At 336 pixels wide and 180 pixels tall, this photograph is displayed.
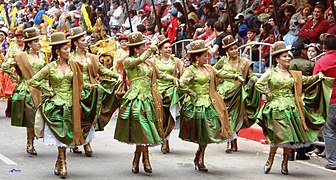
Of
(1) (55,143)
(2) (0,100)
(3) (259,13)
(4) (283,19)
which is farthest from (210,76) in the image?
(2) (0,100)

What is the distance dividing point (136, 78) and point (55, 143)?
1414 millimetres

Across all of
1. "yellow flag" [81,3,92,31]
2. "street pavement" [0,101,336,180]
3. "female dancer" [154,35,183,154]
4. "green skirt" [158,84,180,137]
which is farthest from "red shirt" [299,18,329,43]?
"yellow flag" [81,3,92,31]

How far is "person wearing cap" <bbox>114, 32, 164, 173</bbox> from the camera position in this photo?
10680 mm

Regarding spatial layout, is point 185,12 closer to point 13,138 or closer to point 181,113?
point 13,138

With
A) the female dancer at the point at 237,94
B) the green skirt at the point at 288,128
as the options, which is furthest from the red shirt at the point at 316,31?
the green skirt at the point at 288,128

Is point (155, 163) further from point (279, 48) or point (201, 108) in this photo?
point (279, 48)

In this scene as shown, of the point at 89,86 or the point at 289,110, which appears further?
the point at 89,86

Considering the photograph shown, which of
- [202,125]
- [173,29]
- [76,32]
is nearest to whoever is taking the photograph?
[202,125]

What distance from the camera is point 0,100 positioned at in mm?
20500

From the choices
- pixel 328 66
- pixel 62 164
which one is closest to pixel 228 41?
pixel 328 66

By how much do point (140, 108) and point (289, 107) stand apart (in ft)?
6.54

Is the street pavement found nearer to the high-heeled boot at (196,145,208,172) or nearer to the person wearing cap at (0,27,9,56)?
the high-heeled boot at (196,145,208,172)

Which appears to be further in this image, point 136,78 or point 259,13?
point 259,13

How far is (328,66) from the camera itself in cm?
1131
